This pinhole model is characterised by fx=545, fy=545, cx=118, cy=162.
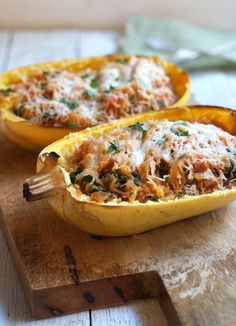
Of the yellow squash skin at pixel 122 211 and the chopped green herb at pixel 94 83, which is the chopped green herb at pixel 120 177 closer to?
the yellow squash skin at pixel 122 211

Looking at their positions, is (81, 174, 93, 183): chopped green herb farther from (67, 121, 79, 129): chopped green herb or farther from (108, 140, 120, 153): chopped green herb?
(67, 121, 79, 129): chopped green herb

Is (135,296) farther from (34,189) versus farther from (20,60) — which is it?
(20,60)

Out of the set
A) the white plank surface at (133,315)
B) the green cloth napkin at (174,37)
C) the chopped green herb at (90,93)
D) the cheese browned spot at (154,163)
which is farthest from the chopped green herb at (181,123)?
the green cloth napkin at (174,37)

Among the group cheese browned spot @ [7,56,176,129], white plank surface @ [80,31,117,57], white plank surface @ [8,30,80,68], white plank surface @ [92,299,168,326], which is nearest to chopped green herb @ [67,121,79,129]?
cheese browned spot @ [7,56,176,129]

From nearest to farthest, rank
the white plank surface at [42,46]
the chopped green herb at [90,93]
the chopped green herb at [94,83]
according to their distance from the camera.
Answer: the chopped green herb at [90,93]
the chopped green herb at [94,83]
the white plank surface at [42,46]

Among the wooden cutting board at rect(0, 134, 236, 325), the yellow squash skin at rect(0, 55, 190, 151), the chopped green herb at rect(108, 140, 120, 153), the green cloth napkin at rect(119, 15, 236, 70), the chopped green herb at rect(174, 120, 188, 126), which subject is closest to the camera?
the wooden cutting board at rect(0, 134, 236, 325)

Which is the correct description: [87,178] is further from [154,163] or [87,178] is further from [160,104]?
[160,104]
